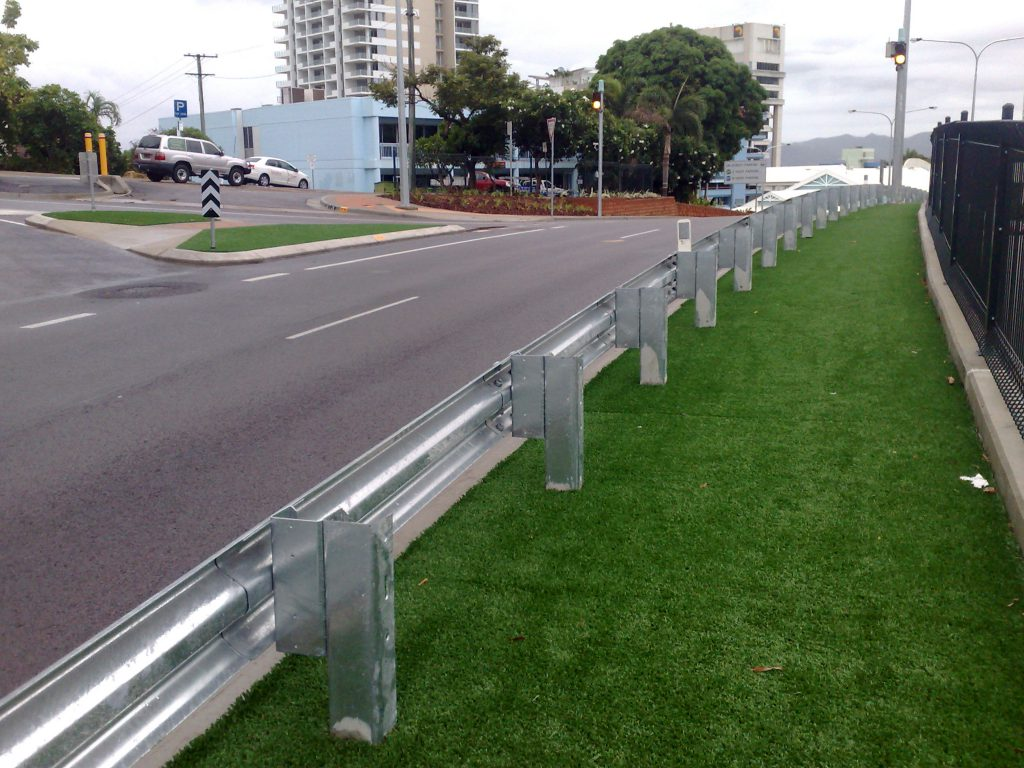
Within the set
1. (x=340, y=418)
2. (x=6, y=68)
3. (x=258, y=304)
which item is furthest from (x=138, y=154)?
(x=340, y=418)

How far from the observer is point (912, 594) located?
4430mm

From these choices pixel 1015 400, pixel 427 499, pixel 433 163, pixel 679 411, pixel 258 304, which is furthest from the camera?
pixel 433 163

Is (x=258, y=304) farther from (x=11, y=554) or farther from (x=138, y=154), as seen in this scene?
(x=138, y=154)

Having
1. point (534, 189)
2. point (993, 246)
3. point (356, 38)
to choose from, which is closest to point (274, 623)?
point (993, 246)

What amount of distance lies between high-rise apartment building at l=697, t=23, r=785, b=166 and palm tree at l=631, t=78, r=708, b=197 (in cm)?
9083

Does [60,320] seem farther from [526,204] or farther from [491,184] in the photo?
[491,184]

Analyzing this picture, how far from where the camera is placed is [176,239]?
23422 mm

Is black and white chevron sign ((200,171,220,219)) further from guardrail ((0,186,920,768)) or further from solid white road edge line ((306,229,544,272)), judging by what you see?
guardrail ((0,186,920,768))

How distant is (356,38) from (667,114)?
228 ft

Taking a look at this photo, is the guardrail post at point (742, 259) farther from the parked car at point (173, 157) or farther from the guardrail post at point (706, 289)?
the parked car at point (173, 157)

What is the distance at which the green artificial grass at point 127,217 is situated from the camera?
2656 cm

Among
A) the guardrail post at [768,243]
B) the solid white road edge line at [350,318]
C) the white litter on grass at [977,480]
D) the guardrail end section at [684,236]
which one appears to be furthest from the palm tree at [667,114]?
the white litter on grass at [977,480]

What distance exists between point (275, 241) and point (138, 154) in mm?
25551

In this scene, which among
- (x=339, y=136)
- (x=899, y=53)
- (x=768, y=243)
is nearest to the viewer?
(x=768, y=243)
